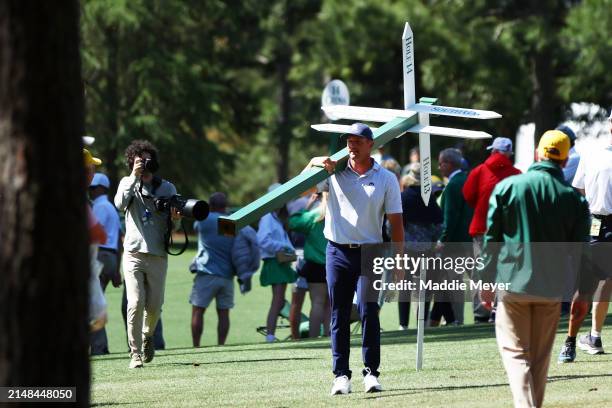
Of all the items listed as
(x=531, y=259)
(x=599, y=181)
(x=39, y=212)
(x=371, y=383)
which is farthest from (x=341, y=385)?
(x=39, y=212)

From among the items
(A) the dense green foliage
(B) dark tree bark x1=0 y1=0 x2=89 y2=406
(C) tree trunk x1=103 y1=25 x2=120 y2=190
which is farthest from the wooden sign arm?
(C) tree trunk x1=103 y1=25 x2=120 y2=190

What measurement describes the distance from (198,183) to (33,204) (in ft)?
123

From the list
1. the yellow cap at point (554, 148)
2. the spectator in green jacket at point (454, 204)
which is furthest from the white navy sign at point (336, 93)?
the yellow cap at point (554, 148)

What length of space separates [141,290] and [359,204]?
3.04m

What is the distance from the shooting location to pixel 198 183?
140ft

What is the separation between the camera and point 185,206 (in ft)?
36.7

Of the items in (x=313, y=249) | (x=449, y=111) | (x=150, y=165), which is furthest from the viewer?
(x=313, y=249)

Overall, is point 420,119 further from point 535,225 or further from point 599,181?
point 535,225

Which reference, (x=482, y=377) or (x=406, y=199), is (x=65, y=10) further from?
(x=406, y=199)

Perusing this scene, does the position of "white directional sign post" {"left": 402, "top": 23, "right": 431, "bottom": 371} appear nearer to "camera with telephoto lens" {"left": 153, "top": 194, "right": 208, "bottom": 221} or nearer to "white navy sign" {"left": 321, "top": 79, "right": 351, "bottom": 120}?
"camera with telephoto lens" {"left": 153, "top": 194, "right": 208, "bottom": 221}

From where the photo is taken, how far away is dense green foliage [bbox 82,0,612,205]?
34.8 meters

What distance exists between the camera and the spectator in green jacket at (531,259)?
7.56 metres

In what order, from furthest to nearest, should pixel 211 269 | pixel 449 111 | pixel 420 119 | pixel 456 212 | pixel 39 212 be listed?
pixel 211 269 → pixel 456 212 → pixel 420 119 → pixel 449 111 → pixel 39 212

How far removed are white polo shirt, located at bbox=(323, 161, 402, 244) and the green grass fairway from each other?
111 centimetres
